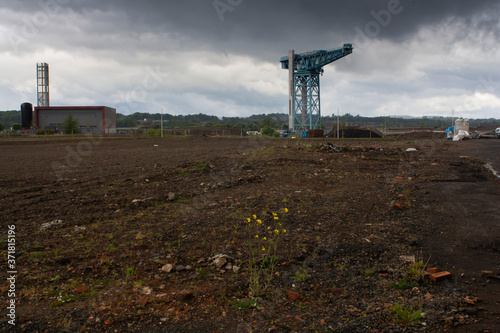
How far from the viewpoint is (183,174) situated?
967 centimetres

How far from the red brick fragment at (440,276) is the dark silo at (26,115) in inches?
2926

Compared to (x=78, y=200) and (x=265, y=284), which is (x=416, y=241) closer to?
(x=265, y=284)

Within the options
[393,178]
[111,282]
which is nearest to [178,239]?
[111,282]

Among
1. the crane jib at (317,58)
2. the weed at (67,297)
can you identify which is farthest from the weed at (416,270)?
the crane jib at (317,58)

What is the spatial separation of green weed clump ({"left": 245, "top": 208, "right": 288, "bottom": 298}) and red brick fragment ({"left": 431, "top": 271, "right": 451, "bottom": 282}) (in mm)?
1592

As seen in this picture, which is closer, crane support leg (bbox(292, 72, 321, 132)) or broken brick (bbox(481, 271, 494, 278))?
broken brick (bbox(481, 271, 494, 278))

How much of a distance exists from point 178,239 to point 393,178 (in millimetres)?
6832

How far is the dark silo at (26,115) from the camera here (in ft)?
207

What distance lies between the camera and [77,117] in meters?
65.2

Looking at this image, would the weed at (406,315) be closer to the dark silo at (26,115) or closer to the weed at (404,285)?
the weed at (404,285)

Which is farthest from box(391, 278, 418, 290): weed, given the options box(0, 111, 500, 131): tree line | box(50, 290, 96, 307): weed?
box(0, 111, 500, 131): tree line

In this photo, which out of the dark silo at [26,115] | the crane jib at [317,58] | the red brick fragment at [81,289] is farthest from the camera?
the dark silo at [26,115]

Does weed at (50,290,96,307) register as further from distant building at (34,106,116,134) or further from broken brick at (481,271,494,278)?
A: distant building at (34,106,116,134)

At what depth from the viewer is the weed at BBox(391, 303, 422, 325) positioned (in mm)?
2754
